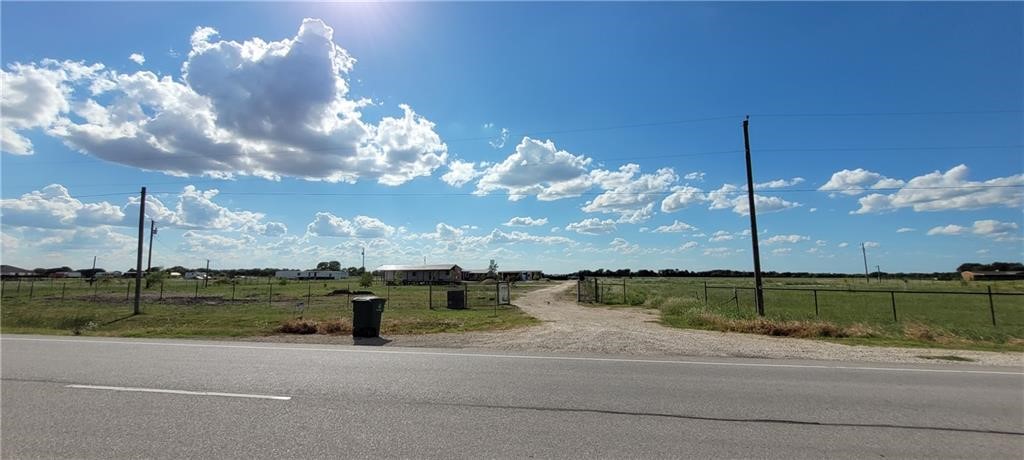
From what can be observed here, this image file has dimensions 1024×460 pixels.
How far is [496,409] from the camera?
19.0ft

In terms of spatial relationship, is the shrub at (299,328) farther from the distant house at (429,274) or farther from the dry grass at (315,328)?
the distant house at (429,274)

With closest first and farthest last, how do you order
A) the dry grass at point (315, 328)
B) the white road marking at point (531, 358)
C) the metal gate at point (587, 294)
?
1. the white road marking at point (531, 358)
2. the dry grass at point (315, 328)
3. the metal gate at point (587, 294)

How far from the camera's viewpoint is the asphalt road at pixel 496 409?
4.59 metres

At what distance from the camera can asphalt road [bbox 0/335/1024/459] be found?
4.59 meters

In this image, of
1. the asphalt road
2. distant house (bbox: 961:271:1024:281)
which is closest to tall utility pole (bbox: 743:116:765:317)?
the asphalt road

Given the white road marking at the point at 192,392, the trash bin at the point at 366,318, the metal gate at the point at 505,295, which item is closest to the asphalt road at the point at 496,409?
the white road marking at the point at 192,392

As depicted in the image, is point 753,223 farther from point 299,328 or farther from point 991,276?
point 991,276

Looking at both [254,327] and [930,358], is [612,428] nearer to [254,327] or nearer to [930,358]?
[930,358]

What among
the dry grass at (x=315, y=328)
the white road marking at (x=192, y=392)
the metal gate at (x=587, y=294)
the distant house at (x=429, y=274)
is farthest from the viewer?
the distant house at (x=429, y=274)

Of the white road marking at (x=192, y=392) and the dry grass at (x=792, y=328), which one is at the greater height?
A: the white road marking at (x=192, y=392)

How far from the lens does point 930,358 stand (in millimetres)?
10492

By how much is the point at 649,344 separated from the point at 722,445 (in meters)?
7.64

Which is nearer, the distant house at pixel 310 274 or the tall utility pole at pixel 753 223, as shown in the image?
the tall utility pole at pixel 753 223

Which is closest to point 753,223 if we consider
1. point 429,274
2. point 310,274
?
point 429,274
